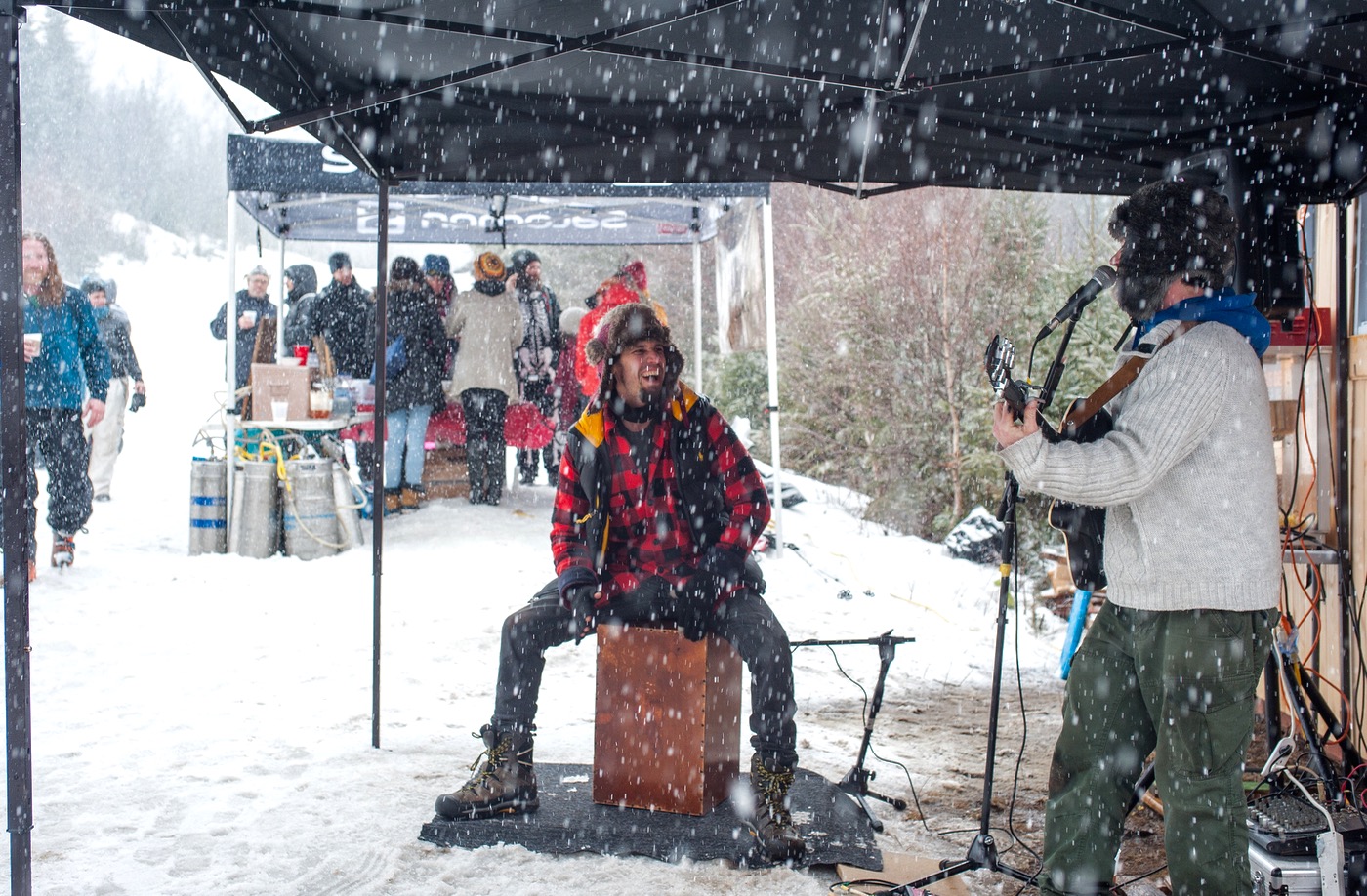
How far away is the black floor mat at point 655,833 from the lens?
3332mm

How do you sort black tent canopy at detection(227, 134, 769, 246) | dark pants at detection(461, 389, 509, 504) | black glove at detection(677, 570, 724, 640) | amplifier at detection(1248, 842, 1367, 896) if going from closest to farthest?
amplifier at detection(1248, 842, 1367, 896) < black glove at detection(677, 570, 724, 640) < black tent canopy at detection(227, 134, 769, 246) < dark pants at detection(461, 389, 509, 504)

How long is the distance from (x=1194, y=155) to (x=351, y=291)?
25.5 feet

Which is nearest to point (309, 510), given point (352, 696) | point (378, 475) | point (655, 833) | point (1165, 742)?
point (352, 696)

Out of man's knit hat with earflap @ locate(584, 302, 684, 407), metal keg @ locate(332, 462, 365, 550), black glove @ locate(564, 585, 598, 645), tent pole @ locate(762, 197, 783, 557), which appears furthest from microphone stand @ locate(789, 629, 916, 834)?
metal keg @ locate(332, 462, 365, 550)

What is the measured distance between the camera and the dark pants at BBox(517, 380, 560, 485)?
984 centimetres

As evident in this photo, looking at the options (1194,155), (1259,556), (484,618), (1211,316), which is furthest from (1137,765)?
(484,618)

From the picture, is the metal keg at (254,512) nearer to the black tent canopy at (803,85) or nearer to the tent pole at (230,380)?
the tent pole at (230,380)

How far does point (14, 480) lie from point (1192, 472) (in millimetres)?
2753

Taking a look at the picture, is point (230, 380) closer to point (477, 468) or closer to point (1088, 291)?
point (477, 468)

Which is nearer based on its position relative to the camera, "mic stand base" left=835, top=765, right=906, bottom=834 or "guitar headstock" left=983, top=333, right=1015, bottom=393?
"guitar headstock" left=983, top=333, right=1015, bottom=393

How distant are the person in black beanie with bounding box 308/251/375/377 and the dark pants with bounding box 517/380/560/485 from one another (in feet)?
4.94

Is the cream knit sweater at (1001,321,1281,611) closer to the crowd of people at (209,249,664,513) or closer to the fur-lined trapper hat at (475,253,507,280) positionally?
the crowd of people at (209,249,664,513)

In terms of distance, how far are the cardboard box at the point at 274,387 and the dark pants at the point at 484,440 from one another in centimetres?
157

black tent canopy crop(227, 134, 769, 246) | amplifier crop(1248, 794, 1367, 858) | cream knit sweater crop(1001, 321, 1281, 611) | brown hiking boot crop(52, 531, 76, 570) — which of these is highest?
black tent canopy crop(227, 134, 769, 246)
